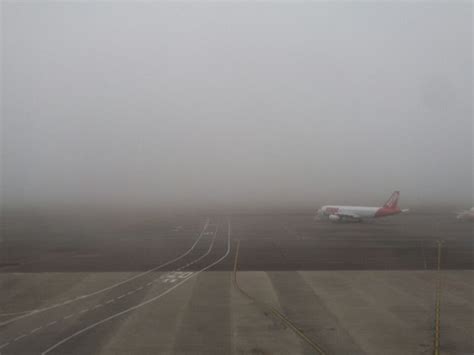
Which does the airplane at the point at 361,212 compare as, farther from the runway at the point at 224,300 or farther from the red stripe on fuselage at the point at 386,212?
the runway at the point at 224,300

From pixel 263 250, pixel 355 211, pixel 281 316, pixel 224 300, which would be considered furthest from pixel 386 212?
pixel 281 316

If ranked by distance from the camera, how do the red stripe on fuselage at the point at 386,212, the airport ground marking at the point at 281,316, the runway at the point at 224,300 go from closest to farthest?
the airport ground marking at the point at 281,316
the runway at the point at 224,300
the red stripe on fuselage at the point at 386,212

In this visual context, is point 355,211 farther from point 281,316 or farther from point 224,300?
point 281,316

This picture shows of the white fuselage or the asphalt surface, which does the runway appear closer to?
the asphalt surface

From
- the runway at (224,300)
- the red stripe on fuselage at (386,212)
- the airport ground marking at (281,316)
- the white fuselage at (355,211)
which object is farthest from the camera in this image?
the white fuselage at (355,211)

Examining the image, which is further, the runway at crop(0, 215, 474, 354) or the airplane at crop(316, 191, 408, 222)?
the airplane at crop(316, 191, 408, 222)

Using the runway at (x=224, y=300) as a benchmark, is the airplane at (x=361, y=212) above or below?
above

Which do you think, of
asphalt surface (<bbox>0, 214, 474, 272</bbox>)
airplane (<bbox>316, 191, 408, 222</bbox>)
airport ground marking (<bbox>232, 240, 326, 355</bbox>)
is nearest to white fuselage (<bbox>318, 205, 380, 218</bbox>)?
airplane (<bbox>316, 191, 408, 222</bbox>)

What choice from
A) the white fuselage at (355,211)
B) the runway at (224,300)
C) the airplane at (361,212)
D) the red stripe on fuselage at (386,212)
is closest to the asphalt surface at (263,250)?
the runway at (224,300)

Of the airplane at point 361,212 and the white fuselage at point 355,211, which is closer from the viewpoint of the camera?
the airplane at point 361,212

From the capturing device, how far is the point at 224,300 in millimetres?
23328

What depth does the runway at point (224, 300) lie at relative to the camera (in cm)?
1703

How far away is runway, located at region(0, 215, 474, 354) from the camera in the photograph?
1703cm

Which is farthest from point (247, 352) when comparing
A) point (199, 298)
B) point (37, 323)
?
point (37, 323)
